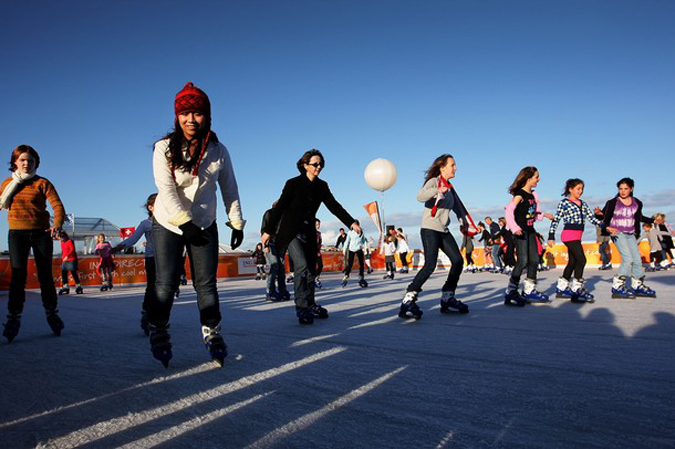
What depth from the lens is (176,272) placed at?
124 inches

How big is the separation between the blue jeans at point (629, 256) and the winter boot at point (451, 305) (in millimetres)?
3125

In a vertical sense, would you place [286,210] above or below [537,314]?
above

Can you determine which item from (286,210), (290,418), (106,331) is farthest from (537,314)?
(106,331)

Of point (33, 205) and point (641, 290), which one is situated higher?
point (33, 205)

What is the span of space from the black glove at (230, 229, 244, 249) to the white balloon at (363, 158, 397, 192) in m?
21.9

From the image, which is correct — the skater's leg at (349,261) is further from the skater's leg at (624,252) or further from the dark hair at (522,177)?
the skater's leg at (624,252)

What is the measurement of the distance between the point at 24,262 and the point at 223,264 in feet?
55.8

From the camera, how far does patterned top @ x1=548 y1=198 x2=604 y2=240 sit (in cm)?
692

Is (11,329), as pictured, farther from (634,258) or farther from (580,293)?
(634,258)

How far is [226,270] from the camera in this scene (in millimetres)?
21500

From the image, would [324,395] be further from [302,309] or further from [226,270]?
[226,270]

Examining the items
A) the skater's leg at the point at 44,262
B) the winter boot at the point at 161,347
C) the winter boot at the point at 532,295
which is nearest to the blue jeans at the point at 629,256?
Result: the winter boot at the point at 532,295

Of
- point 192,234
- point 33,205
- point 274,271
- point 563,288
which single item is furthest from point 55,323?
point 563,288

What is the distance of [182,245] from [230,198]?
1.56 feet
